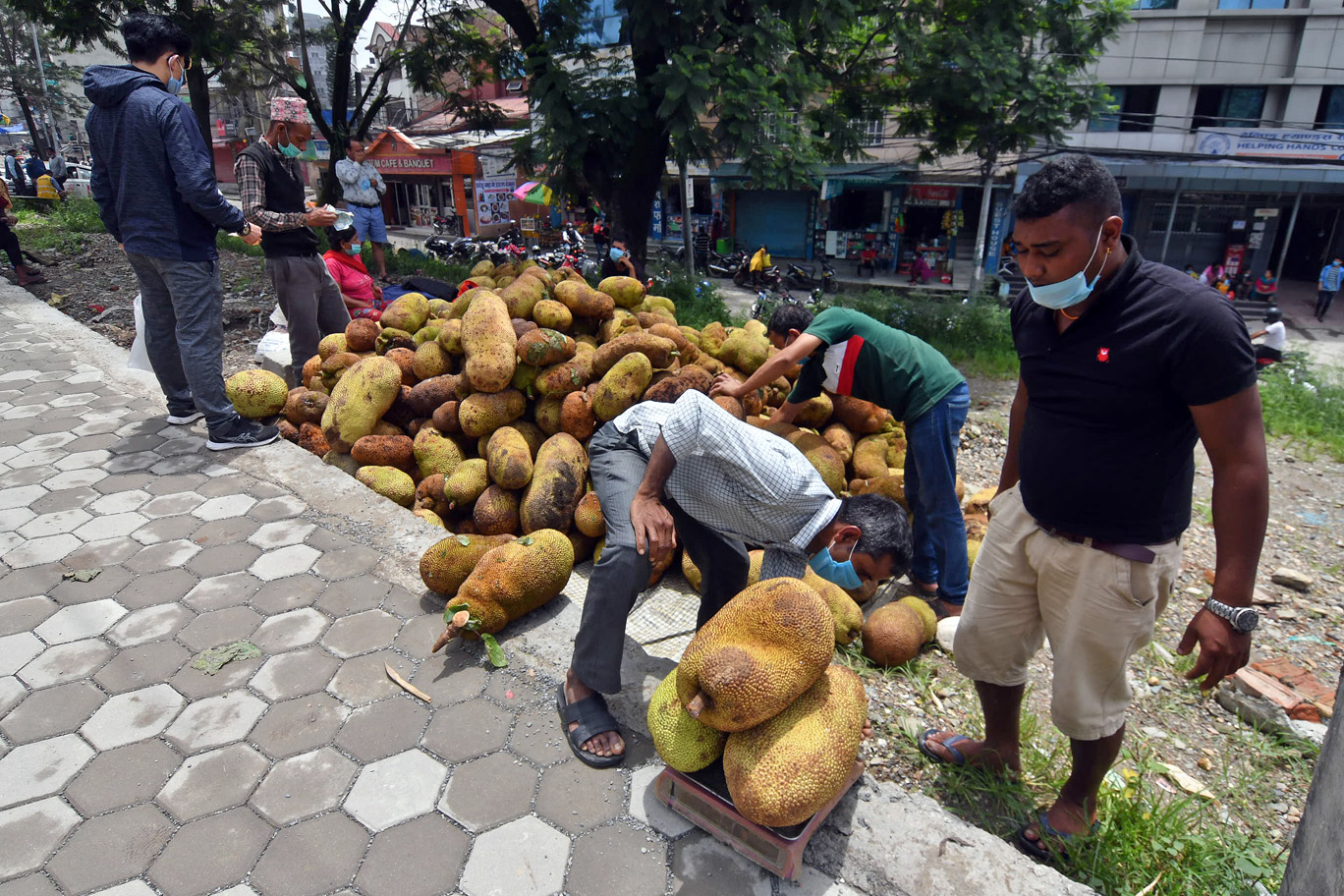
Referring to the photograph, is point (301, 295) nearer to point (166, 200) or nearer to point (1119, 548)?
point (166, 200)

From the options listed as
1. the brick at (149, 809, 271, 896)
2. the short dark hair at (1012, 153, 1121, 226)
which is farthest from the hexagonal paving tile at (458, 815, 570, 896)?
the short dark hair at (1012, 153, 1121, 226)

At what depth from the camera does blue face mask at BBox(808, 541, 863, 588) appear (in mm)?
2434

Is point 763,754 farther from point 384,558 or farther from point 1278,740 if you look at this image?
point 1278,740

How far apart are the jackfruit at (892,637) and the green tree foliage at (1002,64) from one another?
27.9ft

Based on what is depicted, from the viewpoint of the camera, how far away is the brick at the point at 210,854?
2.02 metres

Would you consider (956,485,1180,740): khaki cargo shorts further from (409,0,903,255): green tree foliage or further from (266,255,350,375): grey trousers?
(409,0,903,255): green tree foliage

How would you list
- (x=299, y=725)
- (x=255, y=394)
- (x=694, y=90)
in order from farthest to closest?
1. (x=694, y=90)
2. (x=255, y=394)
3. (x=299, y=725)

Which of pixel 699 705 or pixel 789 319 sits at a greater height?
pixel 789 319

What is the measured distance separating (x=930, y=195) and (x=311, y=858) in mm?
24326

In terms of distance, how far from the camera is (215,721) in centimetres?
258

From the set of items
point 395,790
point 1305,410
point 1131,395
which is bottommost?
point 1305,410

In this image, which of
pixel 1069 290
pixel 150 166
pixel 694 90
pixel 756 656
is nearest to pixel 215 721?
pixel 756 656

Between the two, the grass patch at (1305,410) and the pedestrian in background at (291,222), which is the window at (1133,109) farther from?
the pedestrian in background at (291,222)

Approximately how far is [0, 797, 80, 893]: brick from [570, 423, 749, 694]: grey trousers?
1.52m
